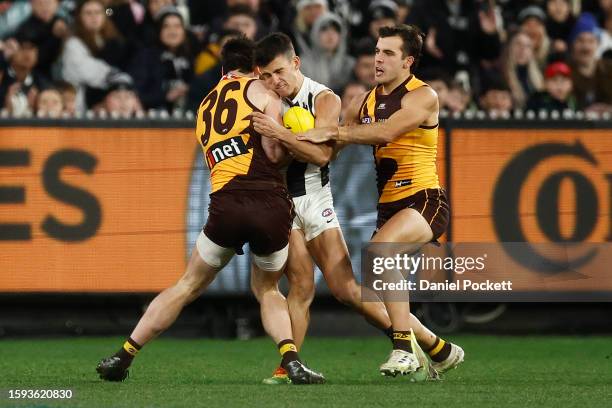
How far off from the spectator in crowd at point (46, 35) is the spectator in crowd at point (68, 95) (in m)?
0.85

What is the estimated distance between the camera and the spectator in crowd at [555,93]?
15.4m

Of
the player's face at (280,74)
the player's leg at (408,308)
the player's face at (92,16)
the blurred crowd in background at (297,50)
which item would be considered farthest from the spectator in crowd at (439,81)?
the player's face at (280,74)

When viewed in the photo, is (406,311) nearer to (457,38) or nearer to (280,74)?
(280,74)

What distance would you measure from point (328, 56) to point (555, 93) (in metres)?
2.42

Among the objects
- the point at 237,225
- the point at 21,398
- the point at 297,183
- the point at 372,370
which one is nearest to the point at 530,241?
the point at 372,370

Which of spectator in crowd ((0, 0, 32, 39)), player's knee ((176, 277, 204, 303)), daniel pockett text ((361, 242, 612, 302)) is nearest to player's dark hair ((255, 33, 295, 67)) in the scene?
player's knee ((176, 277, 204, 303))

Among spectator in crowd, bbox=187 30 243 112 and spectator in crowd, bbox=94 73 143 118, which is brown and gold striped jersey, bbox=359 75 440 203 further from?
spectator in crowd, bbox=94 73 143 118

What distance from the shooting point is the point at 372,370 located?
11.3 m

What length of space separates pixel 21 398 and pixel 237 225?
178 cm

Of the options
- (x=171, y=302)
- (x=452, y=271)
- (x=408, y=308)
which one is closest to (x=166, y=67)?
(x=452, y=271)

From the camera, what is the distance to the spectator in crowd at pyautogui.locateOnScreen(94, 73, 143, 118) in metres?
15.0

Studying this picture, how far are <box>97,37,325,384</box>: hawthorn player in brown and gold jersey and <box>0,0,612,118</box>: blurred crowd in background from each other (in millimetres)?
4995

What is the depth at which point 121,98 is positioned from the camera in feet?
49.3

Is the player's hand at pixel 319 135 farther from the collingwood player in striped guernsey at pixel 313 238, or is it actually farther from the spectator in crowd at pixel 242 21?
the spectator in crowd at pixel 242 21
